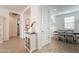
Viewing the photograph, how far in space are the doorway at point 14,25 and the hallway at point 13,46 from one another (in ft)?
0.40

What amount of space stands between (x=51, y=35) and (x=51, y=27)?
0.20 m

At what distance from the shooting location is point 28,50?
7.22 feet

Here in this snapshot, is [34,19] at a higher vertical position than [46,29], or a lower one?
higher

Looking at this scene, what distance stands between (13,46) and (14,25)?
1.71ft

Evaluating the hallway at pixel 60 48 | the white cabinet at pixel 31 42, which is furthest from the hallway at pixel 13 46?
the hallway at pixel 60 48

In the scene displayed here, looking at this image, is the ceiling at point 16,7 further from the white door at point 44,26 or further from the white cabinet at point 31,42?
the white cabinet at point 31,42

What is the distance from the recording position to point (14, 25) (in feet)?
7.68

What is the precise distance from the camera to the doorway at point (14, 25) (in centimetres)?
228

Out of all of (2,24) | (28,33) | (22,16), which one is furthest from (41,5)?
(2,24)

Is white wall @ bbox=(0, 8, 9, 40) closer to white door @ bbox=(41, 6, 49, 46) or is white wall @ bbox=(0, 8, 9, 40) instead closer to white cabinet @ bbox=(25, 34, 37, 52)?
white cabinet @ bbox=(25, 34, 37, 52)

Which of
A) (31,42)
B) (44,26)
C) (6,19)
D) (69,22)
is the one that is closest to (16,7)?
(6,19)

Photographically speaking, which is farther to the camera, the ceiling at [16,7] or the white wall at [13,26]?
the white wall at [13,26]

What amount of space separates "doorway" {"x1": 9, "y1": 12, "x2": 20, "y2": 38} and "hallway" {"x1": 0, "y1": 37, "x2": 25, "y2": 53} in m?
0.12
